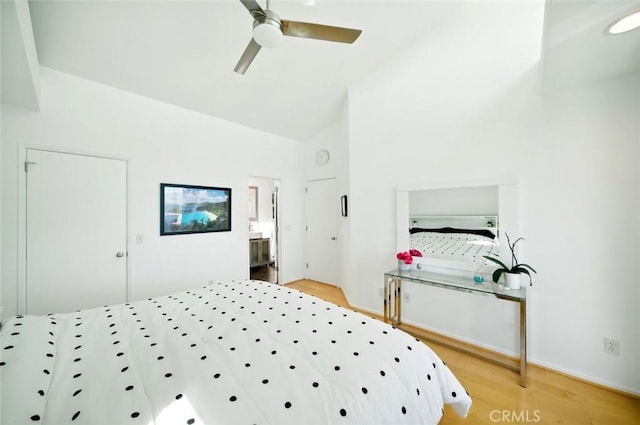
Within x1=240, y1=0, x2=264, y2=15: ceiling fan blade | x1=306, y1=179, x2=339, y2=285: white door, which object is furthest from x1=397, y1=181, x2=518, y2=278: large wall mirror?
x1=240, y1=0, x2=264, y2=15: ceiling fan blade

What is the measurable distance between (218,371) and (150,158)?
2731 millimetres

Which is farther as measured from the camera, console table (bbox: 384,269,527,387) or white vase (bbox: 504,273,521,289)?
white vase (bbox: 504,273,521,289)

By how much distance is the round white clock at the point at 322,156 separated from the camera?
14.0ft

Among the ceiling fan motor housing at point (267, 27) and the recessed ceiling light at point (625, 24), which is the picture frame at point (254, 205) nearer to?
the ceiling fan motor housing at point (267, 27)

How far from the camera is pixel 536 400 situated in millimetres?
1679

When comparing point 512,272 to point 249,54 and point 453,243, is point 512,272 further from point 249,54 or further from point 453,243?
point 249,54

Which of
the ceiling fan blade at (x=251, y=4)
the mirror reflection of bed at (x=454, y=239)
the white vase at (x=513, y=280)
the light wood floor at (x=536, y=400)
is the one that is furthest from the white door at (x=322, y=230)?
the ceiling fan blade at (x=251, y=4)

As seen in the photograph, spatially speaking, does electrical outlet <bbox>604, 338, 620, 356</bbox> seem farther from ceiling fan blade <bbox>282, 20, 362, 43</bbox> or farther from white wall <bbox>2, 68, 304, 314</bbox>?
white wall <bbox>2, 68, 304, 314</bbox>

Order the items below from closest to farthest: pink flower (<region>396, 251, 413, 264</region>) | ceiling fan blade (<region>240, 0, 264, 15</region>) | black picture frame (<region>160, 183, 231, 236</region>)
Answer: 1. ceiling fan blade (<region>240, 0, 264, 15</region>)
2. pink flower (<region>396, 251, 413, 264</region>)
3. black picture frame (<region>160, 183, 231, 236</region>)

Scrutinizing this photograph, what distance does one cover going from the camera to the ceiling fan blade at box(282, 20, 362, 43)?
1.60 metres

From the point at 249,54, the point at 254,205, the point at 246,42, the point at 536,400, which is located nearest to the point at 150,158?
the point at 246,42

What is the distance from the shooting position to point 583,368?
1.88 metres

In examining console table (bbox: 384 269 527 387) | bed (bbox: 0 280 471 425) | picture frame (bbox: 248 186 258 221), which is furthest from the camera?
picture frame (bbox: 248 186 258 221)

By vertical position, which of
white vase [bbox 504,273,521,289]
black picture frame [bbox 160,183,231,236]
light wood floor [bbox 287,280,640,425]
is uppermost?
black picture frame [bbox 160,183,231,236]
